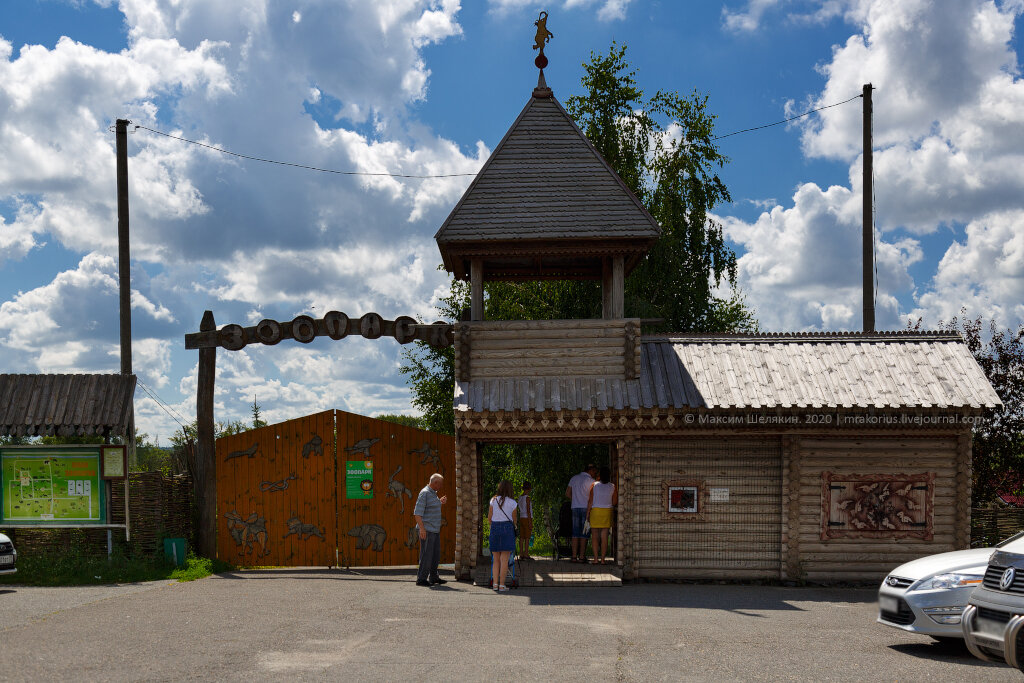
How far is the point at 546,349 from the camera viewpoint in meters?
14.9

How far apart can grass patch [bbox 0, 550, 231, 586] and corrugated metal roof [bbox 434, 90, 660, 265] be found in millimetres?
7383

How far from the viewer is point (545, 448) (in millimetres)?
21781

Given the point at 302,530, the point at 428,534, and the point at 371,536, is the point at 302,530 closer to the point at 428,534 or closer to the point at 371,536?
the point at 371,536

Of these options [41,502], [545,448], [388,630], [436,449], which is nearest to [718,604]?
[388,630]

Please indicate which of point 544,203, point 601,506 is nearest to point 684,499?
point 601,506

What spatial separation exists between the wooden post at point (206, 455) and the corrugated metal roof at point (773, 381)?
526 cm

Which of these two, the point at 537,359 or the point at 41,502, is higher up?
the point at 537,359

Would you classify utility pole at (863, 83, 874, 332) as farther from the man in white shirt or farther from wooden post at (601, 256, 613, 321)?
the man in white shirt

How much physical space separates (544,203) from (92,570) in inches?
396

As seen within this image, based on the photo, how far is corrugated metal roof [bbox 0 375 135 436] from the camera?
1573cm

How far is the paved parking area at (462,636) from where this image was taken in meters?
8.20

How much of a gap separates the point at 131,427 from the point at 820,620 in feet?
40.7

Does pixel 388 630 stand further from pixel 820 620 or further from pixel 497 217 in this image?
pixel 497 217

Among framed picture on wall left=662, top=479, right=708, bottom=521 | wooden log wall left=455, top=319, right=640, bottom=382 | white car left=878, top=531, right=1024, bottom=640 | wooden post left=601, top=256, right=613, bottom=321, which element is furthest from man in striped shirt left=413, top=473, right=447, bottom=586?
white car left=878, top=531, right=1024, bottom=640
